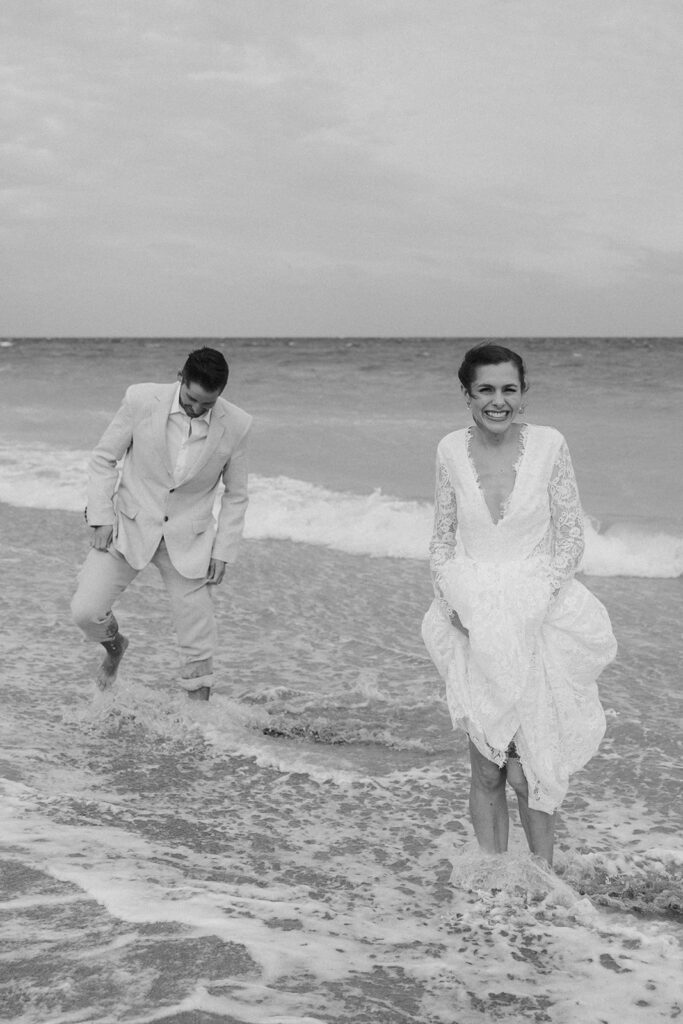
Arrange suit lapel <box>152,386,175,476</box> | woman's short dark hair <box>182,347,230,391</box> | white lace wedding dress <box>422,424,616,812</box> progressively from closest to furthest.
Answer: white lace wedding dress <box>422,424,616,812</box> → woman's short dark hair <box>182,347,230,391</box> → suit lapel <box>152,386,175,476</box>

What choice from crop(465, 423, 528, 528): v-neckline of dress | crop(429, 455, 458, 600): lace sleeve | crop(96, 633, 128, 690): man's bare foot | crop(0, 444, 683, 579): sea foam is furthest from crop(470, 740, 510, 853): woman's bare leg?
crop(0, 444, 683, 579): sea foam

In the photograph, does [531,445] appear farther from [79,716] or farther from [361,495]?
[361,495]

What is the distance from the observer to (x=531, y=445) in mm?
3609

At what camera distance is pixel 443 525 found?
379cm

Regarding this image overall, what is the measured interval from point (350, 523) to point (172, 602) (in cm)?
527

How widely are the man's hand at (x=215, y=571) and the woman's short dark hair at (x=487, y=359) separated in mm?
2149

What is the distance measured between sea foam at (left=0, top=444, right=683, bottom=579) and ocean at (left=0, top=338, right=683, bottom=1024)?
2.5 inches

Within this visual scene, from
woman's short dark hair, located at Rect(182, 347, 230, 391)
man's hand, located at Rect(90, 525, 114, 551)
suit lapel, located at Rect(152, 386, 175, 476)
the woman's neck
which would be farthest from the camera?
man's hand, located at Rect(90, 525, 114, 551)

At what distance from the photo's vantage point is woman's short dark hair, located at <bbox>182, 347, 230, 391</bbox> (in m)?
4.83

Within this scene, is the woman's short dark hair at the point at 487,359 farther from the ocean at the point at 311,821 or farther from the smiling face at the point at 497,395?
the ocean at the point at 311,821

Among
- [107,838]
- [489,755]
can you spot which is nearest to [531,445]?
[489,755]

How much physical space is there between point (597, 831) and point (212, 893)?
1.62m

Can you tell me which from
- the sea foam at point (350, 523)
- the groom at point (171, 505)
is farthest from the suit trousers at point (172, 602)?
the sea foam at point (350, 523)

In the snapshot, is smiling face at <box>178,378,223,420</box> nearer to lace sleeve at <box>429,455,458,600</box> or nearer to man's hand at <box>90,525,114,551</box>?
man's hand at <box>90,525,114,551</box>
